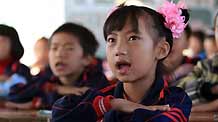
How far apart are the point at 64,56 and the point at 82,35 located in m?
0.17

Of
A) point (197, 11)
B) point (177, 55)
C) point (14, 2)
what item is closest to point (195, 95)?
point (177, 55)

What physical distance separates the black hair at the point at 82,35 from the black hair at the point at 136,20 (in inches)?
36.3

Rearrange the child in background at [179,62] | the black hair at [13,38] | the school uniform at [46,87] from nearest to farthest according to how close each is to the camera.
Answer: the school uniform at [46,87], the black hair at [13,38], the child in background at [179,62]

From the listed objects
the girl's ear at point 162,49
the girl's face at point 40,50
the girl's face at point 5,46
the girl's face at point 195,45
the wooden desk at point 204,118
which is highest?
the girl's ear at point 162,49

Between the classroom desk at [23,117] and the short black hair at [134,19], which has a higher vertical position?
the short black hair at [134,19]

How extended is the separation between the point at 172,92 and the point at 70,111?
0.88 ft

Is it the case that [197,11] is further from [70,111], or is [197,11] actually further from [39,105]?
[70,111]

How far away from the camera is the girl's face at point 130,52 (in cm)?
124

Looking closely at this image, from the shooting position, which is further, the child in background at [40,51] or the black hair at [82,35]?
the child in background at [40,51]

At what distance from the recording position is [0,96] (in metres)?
2.45

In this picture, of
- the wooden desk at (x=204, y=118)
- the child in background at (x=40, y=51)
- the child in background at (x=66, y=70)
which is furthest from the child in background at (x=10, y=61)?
the child in background at (x=40, y=51)

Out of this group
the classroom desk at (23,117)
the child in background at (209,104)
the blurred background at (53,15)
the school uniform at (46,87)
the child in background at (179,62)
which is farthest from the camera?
the blurred background at (53,15)

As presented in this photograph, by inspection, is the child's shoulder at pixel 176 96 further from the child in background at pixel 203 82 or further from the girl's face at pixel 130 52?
the child in background at pixel 203 82

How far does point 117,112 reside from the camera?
4.14ft
